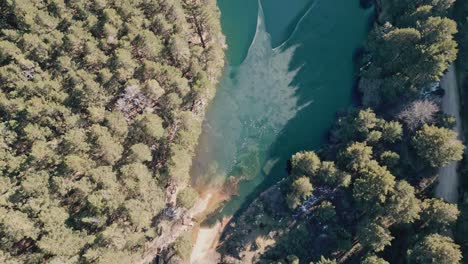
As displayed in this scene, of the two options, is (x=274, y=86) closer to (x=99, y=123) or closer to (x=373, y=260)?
(x=99, y=123)

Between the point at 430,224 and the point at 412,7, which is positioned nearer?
the point at 430,224

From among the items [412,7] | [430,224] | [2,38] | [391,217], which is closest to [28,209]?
[2,38]

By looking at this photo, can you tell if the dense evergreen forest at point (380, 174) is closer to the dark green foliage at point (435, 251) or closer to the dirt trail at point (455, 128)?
the dirt trail at point (455, 128)

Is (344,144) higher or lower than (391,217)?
higher

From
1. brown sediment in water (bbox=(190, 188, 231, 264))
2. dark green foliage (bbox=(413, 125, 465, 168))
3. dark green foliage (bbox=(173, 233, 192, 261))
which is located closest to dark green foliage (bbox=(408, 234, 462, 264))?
dark green foliage (bbox=(413, 125, 465, 168))

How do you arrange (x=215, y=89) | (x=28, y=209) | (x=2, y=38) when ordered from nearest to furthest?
(x=28, y=209)
(x=2, y=38)
(x=215, y=89)

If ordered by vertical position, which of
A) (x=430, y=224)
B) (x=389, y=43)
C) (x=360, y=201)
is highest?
(x=389, y=43)

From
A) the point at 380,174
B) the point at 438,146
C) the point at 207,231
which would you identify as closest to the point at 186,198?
the point at 207,231

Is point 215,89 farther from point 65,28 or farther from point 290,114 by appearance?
point 65,28
